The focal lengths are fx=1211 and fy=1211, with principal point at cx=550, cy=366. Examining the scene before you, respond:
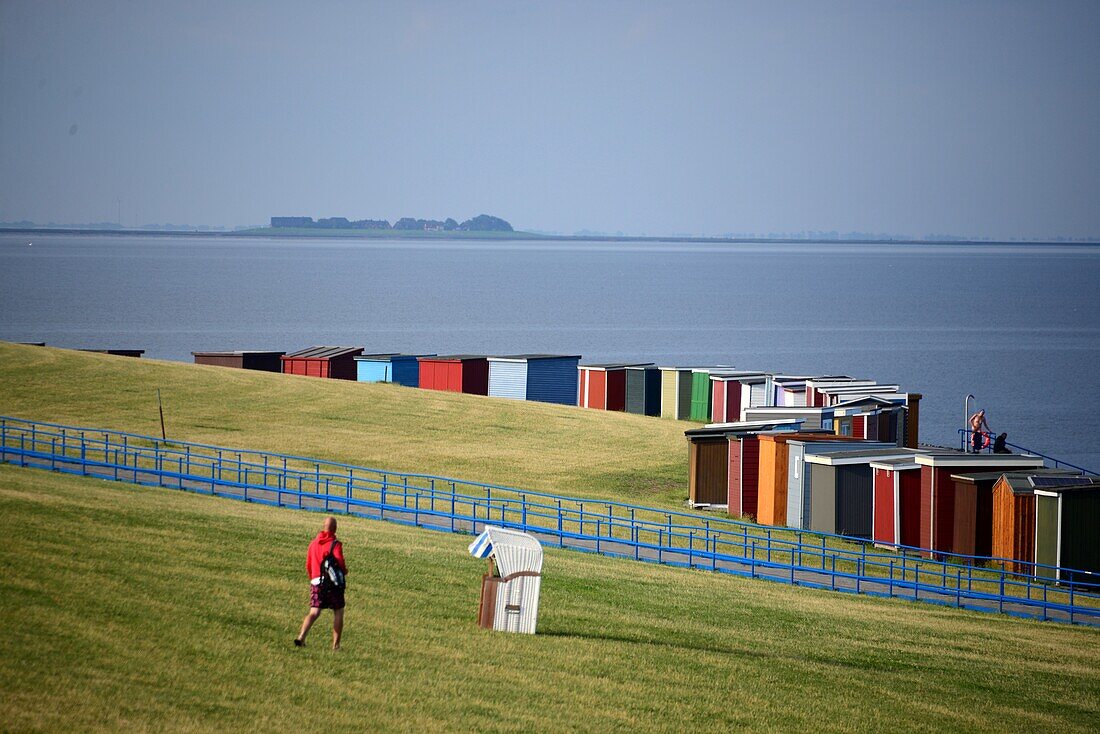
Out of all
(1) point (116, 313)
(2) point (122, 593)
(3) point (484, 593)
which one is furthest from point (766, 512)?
(1) point (116, 313)

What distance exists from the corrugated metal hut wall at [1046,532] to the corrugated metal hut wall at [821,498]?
5237mm

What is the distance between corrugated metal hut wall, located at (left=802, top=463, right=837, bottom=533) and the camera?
32.6m

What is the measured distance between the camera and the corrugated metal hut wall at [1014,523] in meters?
29.6

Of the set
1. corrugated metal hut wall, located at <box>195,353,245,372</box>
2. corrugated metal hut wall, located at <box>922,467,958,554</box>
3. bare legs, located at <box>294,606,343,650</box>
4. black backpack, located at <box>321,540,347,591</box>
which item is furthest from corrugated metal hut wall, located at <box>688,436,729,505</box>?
corrugated metal hut wall, located at <box>195,353,245,372</box>

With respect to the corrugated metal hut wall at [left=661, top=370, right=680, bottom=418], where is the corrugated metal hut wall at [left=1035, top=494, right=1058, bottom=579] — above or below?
→ below

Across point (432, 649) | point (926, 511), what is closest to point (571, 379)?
point (926, 511)

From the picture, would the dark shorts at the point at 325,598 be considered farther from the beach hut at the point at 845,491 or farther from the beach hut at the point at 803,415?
the beach hut at the point at 803,415

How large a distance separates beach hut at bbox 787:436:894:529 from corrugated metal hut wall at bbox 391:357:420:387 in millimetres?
29651

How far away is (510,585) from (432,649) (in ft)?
6.22

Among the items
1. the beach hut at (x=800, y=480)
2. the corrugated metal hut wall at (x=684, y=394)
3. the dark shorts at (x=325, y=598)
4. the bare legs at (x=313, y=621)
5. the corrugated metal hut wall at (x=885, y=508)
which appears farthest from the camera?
the corrugated metal hut wall at (x=684, y=394)

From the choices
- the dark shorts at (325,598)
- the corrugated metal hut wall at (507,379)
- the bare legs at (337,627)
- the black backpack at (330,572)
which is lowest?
the bare legs at (337,627)

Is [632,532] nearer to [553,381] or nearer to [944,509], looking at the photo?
[944,509]

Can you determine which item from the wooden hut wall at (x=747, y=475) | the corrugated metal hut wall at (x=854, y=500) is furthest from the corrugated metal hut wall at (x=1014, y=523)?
the wooden hut wall at (x=747, y=475)

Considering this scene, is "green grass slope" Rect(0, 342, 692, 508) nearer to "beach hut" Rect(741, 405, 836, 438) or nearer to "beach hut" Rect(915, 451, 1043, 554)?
"beach hut" Rect(741, 405, 836, 438)
